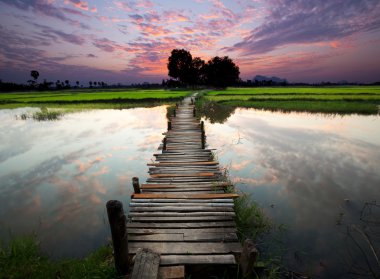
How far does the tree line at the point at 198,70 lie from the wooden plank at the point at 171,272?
2998 inches

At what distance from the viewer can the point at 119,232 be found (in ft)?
10.0

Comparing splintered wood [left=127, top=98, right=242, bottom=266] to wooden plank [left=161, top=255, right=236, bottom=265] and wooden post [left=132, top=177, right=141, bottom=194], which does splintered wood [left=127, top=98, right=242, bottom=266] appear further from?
wooden post [left=132, top=177, right=141, bottom=194]

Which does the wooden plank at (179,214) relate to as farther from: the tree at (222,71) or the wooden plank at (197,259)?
the tree at (222,71)

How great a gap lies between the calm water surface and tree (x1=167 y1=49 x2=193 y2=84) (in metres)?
63.8

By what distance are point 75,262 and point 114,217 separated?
1736 mm

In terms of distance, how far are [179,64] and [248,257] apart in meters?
77.1

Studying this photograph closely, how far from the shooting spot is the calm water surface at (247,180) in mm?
4664

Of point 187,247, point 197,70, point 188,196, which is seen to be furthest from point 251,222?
point 197,70

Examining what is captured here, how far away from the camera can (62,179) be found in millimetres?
7957

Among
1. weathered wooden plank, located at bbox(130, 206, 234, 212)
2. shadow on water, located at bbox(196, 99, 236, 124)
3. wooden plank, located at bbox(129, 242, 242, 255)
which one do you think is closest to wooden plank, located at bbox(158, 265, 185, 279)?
wooden plank, located at bbox(129, 242, 242, 255)

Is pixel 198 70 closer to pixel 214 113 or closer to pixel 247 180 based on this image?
pixel 214 113

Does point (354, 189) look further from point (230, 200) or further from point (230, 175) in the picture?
point (230, 200)

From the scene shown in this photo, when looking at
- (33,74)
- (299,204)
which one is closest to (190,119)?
(299,204)

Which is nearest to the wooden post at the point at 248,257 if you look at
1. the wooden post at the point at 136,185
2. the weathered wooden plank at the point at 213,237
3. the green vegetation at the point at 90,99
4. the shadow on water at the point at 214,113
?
the weathered wooden plank at the point at 213,237
